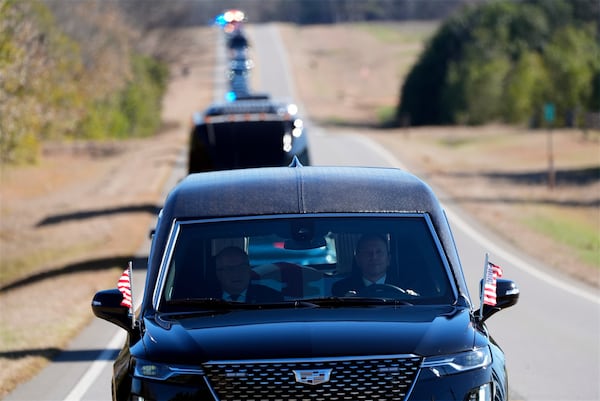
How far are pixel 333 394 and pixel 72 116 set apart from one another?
36.2 metres

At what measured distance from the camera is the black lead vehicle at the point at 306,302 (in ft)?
16.4

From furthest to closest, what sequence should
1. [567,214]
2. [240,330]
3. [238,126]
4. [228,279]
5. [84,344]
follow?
1. [567,214]
2. [238,126]
3. [84,344]
4. [228,279]
5. [240,330]

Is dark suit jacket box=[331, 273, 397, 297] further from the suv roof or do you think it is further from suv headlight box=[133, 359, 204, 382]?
suv headlight box=[133, 359, 204, 382]

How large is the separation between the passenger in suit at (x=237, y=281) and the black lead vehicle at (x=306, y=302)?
0.01 m

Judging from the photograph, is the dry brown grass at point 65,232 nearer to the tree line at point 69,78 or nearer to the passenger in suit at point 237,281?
the tree line at point 69,78

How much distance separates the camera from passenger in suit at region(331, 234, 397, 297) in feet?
20.1

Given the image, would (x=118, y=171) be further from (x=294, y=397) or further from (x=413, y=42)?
(x=413, y=42)

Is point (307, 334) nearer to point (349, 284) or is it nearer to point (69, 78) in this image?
point (349, 284)

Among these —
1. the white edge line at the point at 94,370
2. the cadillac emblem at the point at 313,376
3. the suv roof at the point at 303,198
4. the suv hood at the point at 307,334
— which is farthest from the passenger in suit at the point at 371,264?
the white edge line at the point at 94,370

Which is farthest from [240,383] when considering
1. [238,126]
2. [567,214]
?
[567,214]

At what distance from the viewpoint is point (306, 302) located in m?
5.77

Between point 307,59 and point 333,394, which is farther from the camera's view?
point 307,59

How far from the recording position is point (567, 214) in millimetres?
28062

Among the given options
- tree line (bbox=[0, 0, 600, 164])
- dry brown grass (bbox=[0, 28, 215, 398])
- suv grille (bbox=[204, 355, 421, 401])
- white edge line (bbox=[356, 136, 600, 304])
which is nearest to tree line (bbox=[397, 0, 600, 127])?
tree line (bbox=[0, 0, 600, 164])
